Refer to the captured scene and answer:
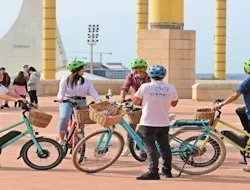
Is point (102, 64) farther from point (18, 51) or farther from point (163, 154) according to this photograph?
point (163, 154)

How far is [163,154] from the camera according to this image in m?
7.83

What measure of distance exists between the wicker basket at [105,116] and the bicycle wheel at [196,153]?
75cm

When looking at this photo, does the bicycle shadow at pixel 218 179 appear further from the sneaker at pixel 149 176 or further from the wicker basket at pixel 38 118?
the wicker basket at pixel 38 118

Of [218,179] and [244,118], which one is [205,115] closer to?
A: [244,118]

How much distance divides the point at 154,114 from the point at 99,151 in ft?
3.16

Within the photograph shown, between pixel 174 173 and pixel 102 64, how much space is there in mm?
116218

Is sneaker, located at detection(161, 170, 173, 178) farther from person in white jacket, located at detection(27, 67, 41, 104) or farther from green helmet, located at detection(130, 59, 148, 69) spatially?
person in white jacket, located at detection(27, 67, 41, 104)

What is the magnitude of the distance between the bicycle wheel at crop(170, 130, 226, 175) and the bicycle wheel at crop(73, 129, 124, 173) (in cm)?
68

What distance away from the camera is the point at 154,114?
306 inches

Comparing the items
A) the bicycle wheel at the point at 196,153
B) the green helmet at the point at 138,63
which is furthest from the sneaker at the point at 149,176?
the green helmet at the point at 138,63

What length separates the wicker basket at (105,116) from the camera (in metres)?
7.86

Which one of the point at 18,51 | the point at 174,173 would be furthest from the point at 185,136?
the point at 18,51

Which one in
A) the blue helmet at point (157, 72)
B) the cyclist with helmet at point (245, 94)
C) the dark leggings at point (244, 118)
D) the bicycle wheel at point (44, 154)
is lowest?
the bicycle wheel at point (44, 154)

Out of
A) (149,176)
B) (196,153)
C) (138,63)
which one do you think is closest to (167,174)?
(149,176)
